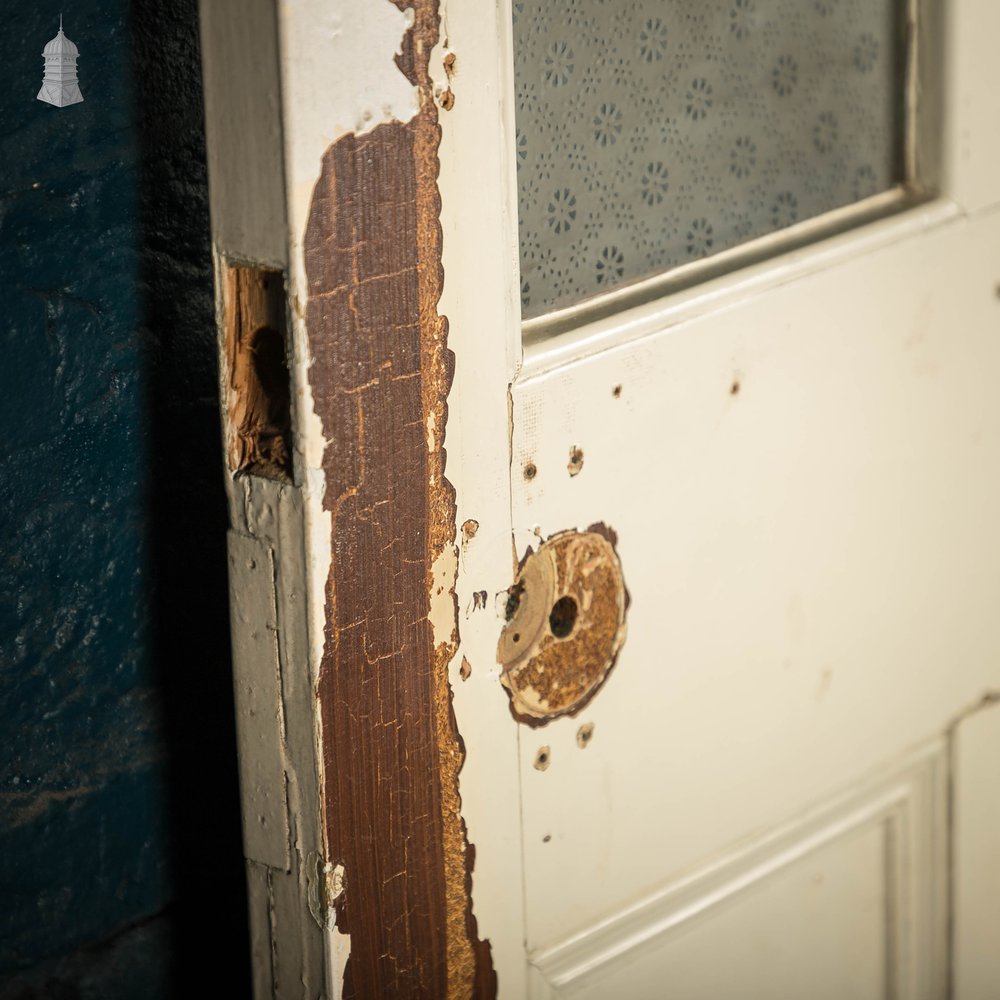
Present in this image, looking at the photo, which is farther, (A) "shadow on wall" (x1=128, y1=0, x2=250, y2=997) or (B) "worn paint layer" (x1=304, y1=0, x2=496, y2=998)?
(A) "shadow on wall" (x1=128, y1=0, x2=250, y2=997)

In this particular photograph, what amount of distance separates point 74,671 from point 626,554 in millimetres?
506

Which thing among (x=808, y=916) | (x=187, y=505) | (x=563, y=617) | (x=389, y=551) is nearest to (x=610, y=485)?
(x=563, y=617)

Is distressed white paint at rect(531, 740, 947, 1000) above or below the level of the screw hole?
below

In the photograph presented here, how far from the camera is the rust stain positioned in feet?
3.58

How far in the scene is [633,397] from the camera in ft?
3.65

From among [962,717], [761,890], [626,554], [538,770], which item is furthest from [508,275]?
[962,717]

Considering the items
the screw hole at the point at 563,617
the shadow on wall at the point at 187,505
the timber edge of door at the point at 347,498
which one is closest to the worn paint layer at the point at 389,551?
the timber edge of door at the point at 347,498

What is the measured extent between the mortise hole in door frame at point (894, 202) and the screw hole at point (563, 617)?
225mm

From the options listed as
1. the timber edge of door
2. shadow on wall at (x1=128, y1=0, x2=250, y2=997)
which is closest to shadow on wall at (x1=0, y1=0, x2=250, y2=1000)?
shadow on wall at (x1=128, y1=0, x2=250, y2=997)

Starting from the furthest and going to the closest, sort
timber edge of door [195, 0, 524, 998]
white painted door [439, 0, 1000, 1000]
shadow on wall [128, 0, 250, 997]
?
shadow on wall [128, 0, 250, 997] → white painted door [439, 0, 1000, 1000] → timber edge of door [195, 0, 524, 998]

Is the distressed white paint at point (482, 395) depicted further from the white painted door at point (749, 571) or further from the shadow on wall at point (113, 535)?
the shadow on wall at point (113, 535)

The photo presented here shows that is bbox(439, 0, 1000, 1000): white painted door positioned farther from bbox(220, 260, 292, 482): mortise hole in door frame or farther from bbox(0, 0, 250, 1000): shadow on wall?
bbox(0, 0, 250, 1000): shadow on wall

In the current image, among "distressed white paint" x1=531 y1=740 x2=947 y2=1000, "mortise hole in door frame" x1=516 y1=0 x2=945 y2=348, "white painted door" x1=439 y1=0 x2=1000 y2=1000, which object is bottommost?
"distressed white paint" x1=531 y1=740 x2=947 y2=1000

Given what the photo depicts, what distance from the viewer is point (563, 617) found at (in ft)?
3.67
